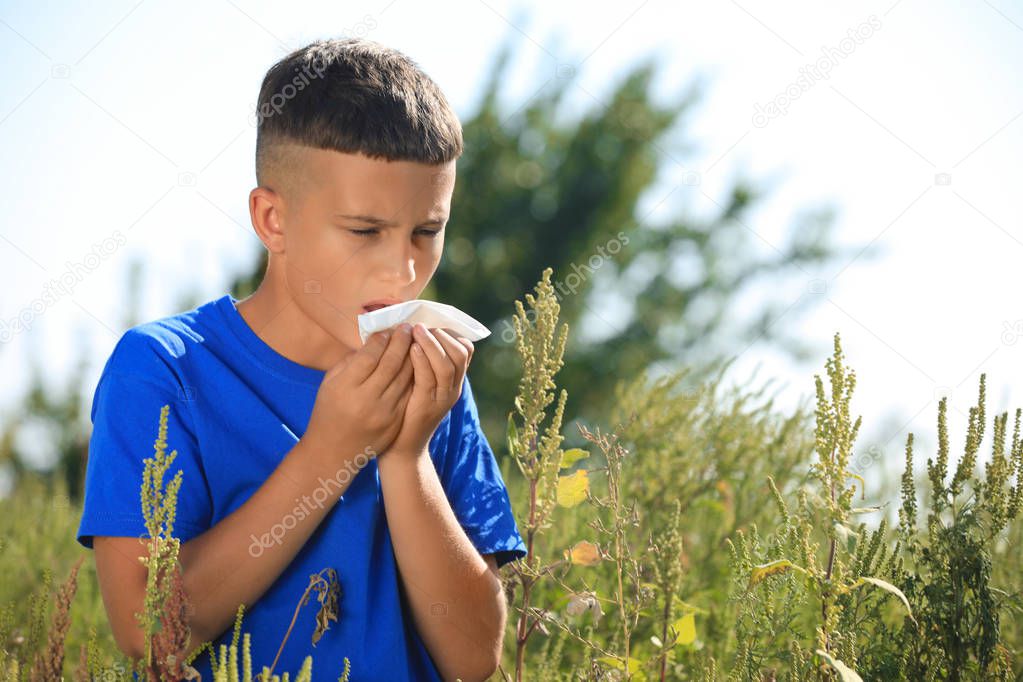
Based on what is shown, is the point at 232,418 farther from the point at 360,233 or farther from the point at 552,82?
the point at 552,82

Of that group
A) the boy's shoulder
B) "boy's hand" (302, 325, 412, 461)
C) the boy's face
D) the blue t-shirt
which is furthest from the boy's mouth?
the boy's shoulder

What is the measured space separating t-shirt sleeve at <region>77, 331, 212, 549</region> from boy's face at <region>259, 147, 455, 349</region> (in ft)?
1.13

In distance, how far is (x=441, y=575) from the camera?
210cm

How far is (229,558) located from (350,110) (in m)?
1.00

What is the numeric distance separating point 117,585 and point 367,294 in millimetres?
739

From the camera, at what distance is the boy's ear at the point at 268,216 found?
2.31 metres

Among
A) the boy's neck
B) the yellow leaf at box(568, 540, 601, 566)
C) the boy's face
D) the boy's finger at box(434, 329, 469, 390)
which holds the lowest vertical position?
the yellow leaf at box(568, 540, 601, 566)

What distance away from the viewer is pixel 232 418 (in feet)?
7.11

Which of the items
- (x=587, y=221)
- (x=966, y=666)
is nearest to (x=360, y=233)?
(x=966, y=666)

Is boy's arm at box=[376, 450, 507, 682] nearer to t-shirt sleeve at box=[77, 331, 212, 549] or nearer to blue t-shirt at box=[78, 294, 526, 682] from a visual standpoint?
blue t-shirt at box=[78, 294, 526, 682]

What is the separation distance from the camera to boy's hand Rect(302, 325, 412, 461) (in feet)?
6.44

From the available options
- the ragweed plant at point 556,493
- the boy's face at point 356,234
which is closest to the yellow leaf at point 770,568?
the ragweed plant at point 556,493

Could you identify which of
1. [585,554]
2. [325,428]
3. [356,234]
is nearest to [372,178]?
[356,234]

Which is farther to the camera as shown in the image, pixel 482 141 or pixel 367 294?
pixel 482 141
